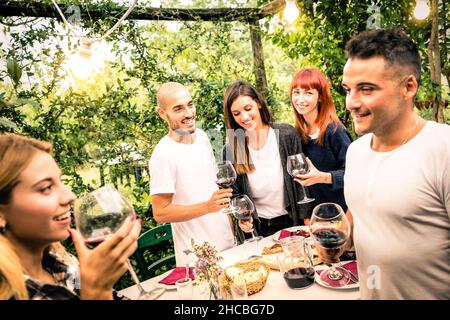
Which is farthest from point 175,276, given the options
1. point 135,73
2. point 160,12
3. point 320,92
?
point 160,12

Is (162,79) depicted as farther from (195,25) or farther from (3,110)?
(3,110)

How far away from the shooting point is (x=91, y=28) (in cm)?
357

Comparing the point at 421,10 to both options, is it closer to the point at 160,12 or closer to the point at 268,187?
the point at 268,187

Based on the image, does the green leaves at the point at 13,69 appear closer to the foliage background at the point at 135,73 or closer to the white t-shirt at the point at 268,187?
the foliage background at the point at 135,73

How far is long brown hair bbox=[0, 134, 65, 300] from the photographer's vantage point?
865 millimetres

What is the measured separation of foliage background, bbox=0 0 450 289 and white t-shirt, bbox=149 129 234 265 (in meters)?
1.60

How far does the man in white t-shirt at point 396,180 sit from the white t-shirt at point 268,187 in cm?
103

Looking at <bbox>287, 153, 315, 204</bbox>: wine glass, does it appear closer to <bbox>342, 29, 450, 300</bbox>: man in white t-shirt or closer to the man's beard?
<bbox>342, 29, 450, 300</bbox>: man in white t-shirt

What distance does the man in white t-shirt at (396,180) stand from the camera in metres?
1.18

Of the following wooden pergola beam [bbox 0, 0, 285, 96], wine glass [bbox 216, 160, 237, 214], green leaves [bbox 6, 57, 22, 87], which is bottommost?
wine glass [bbox 216, 160, 237, 214]

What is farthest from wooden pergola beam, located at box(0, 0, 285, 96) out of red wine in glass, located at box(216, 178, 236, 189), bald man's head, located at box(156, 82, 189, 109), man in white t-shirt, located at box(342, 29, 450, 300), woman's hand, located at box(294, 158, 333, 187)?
man in white t-shirt, located at box(342, 29, 450, 300)

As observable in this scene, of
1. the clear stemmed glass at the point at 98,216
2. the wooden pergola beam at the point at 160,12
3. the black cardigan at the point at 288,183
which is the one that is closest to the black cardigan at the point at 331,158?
the black cardigan at the point at 288,183
